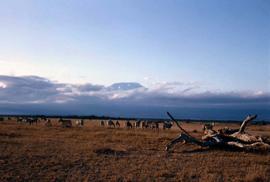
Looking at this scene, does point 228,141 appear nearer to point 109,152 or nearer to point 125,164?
point 109,152

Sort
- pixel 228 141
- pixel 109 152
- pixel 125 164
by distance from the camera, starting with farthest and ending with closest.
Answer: pixel 228 141 < pixel 109 152 < pixel 125 164

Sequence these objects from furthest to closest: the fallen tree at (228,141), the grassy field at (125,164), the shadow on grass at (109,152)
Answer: the fallen tree at (228,141) → the shadow on grass at (109,152) → the grassy field at (125,164)

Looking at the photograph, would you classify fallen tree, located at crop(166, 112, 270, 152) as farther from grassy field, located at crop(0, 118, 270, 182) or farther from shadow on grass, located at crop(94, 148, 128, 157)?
shadow on grass, located at crop(94, 148, 128, 157)

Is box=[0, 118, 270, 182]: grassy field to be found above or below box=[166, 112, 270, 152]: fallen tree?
below

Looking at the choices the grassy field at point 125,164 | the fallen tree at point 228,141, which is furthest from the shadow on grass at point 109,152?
the fallen tree at point 228,141

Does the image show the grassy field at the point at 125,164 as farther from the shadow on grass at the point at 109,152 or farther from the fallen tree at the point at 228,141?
the fallen tree at the point at 228,141

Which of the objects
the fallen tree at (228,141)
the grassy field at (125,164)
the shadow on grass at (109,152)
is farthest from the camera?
the fallen tree at (228,141)

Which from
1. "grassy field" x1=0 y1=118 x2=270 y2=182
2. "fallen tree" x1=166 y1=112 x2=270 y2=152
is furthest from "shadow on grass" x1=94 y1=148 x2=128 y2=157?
"fallen tree" x1=166 y1=112 x2=270 y2=152

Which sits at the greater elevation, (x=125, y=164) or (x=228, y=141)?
(x=228, y=141)

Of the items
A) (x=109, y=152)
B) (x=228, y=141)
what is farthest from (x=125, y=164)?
(x=228, y=141)

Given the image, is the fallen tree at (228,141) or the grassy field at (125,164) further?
the fallen tree at (228,141)

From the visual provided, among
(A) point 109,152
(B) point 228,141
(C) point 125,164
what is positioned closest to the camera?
(C) point 125,164

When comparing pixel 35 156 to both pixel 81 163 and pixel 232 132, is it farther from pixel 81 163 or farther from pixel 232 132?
pixel 232 132

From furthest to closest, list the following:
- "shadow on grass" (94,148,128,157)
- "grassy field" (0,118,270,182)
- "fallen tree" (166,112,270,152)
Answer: "fallen tree" (166,112,270,152) → "shadow on grass" (94,148,128,157) → "grassy field" (0,118,270,182)
